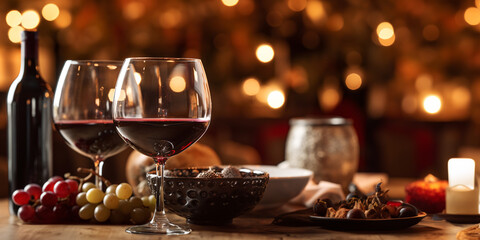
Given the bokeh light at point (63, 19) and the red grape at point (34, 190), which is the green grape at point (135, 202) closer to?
the red grape at point (34, 190)

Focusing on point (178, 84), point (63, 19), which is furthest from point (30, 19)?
point (178, 84)

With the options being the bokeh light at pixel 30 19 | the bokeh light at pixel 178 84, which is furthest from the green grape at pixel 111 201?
the bokeh light at pixel 30 19

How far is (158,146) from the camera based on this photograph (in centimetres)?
89

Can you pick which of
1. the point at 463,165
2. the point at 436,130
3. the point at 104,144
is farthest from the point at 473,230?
the point at 436,130

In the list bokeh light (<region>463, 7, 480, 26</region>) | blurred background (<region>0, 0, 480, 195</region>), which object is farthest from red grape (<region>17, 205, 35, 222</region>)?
bokeh light (<region>463, 7, 480, 26</region>)

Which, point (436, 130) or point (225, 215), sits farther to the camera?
point (436, 130)

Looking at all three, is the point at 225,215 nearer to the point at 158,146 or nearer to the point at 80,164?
the point at 158,146

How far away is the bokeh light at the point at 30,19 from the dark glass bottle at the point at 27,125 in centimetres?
352

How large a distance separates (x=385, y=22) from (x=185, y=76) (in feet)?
13.8

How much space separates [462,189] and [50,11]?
3951 mm

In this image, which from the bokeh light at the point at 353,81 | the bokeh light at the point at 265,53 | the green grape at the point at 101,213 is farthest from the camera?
the bokeh light at the point at 353,81

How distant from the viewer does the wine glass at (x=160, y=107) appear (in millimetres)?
861

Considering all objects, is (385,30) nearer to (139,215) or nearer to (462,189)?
(462,189)

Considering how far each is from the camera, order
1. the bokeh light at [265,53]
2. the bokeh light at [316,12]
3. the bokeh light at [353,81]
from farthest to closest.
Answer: the bokeh light at [353,81]
the bokeh light at [265,53]
the bokeh light at [316,12]
